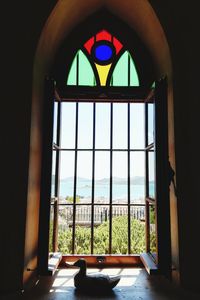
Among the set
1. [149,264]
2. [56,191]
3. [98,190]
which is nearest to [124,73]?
[98,190]

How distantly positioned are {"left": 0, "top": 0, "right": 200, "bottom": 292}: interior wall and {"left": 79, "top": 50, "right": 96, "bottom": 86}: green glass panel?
692 millimetres

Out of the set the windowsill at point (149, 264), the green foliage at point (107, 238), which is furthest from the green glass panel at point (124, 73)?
the windowsill at point (149, 264)

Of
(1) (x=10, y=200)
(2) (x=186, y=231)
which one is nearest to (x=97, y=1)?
(1) (x=10, y=200)

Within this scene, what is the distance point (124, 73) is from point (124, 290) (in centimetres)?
206

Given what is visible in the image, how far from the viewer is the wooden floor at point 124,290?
5.00ft

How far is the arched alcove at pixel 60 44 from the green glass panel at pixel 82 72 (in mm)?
238

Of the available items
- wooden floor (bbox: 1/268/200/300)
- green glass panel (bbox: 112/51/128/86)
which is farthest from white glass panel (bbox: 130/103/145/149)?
wooden floor (bbox: 1/268/200/300)

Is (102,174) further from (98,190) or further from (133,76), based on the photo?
(133,76)

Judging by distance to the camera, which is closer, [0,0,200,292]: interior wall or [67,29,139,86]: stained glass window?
[0,0,200,292]: interior wall

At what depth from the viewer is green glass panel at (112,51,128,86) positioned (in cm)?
252

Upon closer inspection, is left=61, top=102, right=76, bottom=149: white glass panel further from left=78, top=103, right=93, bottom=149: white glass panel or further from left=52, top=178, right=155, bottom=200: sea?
left=52, top=178, right=155, bottom=200: sea

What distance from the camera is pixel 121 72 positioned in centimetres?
253

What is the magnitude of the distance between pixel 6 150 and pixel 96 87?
3.98ft

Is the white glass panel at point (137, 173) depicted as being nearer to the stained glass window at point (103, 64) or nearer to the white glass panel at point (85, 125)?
the white glass panel at point (85, 125)
